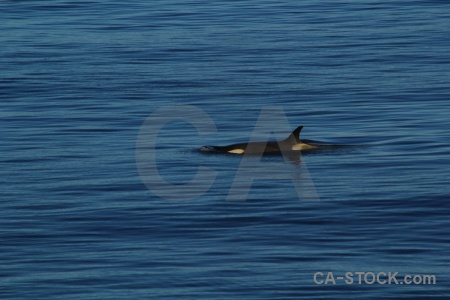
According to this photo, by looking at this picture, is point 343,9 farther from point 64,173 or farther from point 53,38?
point 64,173

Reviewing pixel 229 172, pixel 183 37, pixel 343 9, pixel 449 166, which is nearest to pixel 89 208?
pixel 229 172

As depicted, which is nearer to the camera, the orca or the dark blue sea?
the dark blue sea

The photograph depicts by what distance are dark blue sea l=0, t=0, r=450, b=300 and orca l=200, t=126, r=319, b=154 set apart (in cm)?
23

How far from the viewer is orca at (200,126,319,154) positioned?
16.7 meters

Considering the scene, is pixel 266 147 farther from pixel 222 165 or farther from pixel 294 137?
pixel 222 165

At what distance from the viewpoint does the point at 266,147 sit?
17.0 metres

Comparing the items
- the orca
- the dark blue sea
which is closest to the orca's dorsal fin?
the orca

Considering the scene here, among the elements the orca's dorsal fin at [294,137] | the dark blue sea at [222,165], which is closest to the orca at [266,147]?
the orca's dorsal fin at [294,137]

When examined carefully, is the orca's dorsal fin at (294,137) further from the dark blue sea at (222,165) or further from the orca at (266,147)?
the dark blue sea at (222,165)

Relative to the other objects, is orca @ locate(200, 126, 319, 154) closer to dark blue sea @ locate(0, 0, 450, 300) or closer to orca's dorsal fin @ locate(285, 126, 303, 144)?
orca's dorsal fin @ locate(285, 126, 303, 144)

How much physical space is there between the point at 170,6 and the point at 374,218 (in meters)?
23.1

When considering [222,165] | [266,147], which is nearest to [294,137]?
[266,147]

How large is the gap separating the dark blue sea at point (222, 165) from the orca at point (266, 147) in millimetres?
232

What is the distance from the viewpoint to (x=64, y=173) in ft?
51.5
